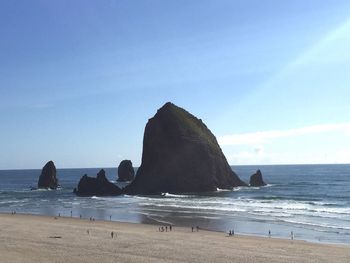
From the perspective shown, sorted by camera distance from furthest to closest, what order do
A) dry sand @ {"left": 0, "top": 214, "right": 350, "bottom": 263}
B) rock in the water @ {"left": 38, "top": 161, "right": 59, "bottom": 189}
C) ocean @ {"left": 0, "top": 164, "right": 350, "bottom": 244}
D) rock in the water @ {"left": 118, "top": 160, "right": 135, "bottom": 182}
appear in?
rock in the water @ {"left": 118, "top": 160, "right": 135, "bottom": 182}
rock in the water @ {"left": 38, "top": 161, "right": 59, "bottom": 189}
ocean @ {"left": 0, "top": 164, "right": 350, "bottom": 244}
dry sand @ {"left": 0, "top": 214, "right": 350, "bottom": 263}

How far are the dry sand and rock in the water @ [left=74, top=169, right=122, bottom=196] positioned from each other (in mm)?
55360

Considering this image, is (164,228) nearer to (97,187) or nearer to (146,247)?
(146,247)

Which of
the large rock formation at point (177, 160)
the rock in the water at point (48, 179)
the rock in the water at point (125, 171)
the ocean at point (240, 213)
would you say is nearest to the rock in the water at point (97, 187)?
the large rock formation at point (177, 160)

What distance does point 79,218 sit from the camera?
6288 centimetres

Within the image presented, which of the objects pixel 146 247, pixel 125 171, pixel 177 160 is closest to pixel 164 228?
pixel 146 247

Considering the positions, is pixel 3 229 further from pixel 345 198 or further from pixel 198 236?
pixel 345 198

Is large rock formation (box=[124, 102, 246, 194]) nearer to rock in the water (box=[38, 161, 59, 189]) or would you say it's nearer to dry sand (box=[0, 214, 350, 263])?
rock in the water (box=[38, 161, 59, 189])

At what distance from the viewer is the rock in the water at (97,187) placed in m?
107

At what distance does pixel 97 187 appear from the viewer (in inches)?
4306

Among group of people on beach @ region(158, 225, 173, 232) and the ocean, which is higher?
the ocean

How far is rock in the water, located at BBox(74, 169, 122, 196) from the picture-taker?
107438 mm

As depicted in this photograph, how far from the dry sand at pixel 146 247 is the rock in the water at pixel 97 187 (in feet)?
182

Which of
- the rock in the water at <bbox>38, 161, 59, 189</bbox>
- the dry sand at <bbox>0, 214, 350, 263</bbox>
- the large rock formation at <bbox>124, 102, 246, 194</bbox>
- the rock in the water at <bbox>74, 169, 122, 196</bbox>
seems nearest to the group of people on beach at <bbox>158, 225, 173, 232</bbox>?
the dry sand at <bbox>0, 214, 350, 263</bbox>

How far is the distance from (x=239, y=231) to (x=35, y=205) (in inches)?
1851
